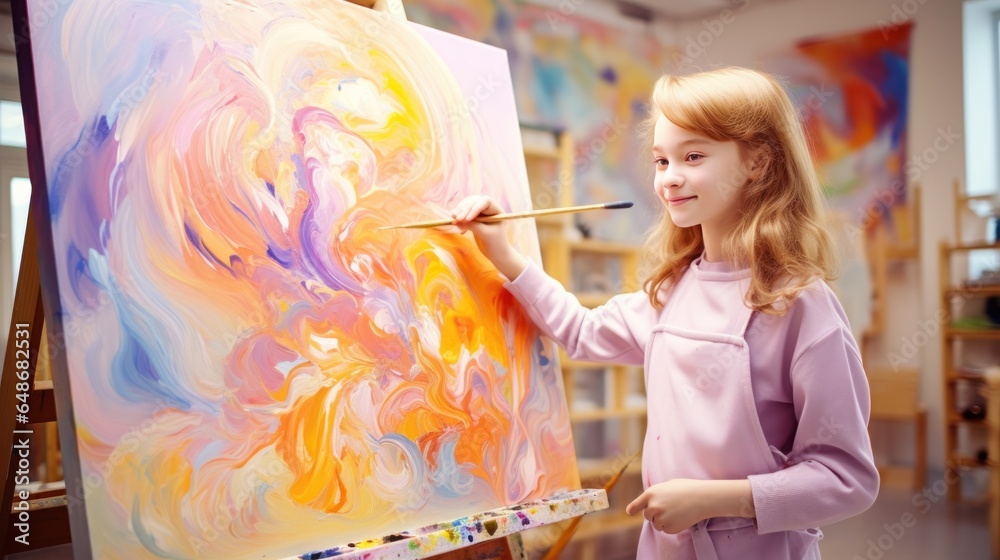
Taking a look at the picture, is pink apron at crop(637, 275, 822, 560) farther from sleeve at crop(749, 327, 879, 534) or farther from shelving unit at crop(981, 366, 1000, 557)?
shelving unit at crop(981, 366, 1000, 557)

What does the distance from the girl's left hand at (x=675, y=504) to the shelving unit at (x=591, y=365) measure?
247cm

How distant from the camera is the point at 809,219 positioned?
4.05 feet

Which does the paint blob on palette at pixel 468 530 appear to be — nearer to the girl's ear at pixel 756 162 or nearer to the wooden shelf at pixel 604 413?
the girl's ear at pixel 756 162

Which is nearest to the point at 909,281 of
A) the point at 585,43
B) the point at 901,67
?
the point at 901,67

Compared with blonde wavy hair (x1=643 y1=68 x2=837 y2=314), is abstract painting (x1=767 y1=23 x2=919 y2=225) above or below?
above

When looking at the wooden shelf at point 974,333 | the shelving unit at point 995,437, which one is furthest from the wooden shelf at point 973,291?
the shelving unit at point 995,437

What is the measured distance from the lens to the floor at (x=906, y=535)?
10.5 feet

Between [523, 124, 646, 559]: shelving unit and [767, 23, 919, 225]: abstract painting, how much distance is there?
140 centimetres

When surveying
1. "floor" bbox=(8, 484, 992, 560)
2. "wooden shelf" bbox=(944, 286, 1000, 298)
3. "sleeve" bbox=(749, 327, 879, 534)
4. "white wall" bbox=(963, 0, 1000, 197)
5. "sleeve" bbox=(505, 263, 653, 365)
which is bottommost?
"floor" bbox=(8, 484, 992, 560)

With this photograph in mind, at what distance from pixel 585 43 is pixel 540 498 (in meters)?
3.53

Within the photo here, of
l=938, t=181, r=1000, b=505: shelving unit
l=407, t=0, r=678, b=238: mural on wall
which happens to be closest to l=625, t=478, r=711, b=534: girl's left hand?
l=407, t=0, r=678, b=238: mural on wall

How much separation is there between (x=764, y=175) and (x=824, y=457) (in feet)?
1.50

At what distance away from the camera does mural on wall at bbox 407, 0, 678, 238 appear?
3854mm

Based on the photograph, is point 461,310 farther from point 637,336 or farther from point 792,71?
point 792,71
